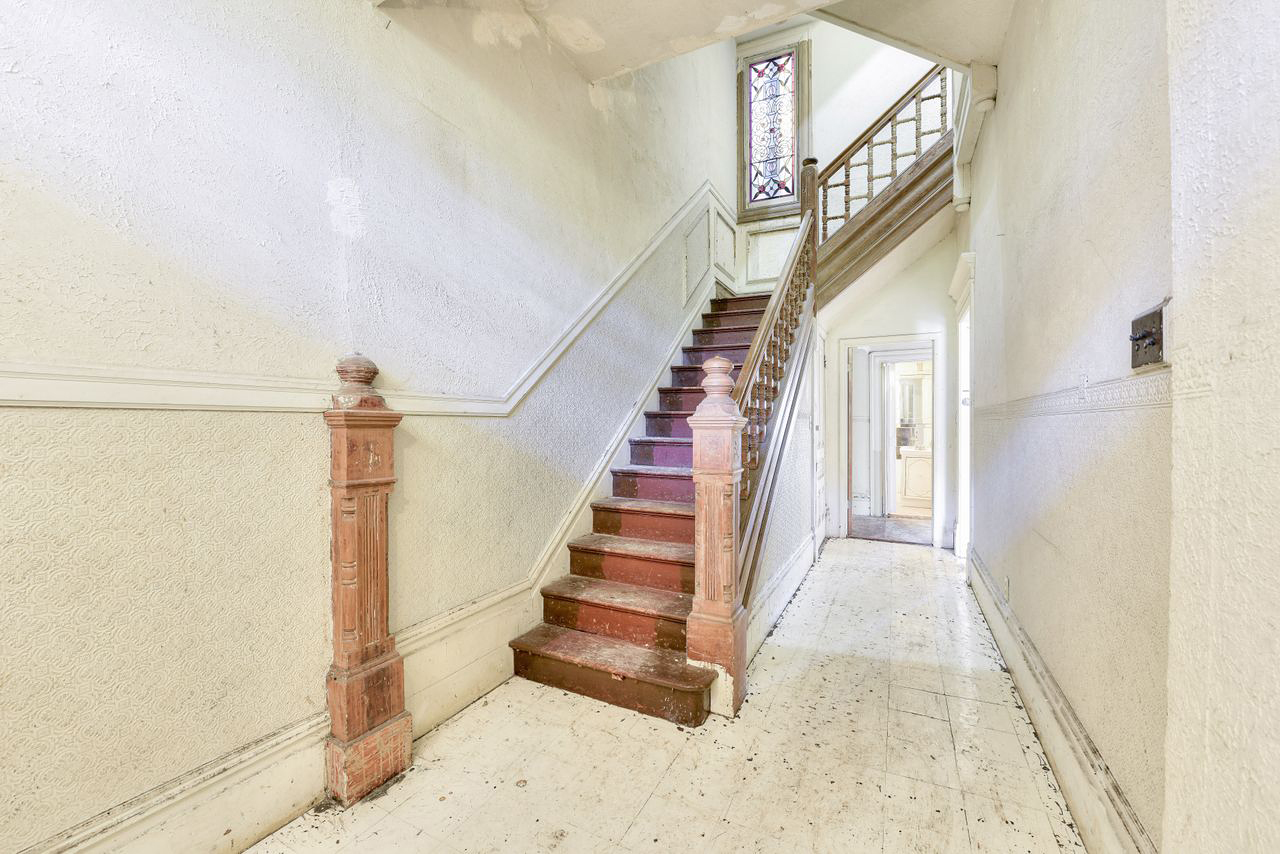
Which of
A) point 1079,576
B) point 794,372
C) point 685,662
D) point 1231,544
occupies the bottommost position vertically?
point 685,662

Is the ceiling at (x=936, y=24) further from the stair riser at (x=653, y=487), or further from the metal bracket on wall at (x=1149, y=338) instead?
the stair riser at (x=653, y=487)

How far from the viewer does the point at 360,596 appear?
5.03ft

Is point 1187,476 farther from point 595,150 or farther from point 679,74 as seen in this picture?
point 679,74

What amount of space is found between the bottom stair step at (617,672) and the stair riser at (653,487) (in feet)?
2.82

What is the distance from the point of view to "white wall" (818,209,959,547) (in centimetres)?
417

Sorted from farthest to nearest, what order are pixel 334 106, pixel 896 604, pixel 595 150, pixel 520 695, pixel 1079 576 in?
pixel 896 604 → pixel 595 150 → pixel 520 695 → pixel 334 106 → pixel 1079 576

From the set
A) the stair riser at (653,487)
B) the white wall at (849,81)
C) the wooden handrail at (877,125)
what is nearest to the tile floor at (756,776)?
the stair riser at (653,487)

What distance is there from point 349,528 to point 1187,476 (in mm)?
1755

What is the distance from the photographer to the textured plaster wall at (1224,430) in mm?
470

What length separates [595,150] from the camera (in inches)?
112

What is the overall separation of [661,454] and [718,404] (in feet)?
3.81

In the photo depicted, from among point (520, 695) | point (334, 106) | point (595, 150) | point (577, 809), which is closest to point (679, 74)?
point (595, 150)

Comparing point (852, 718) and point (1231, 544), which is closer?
point (1231, 544)

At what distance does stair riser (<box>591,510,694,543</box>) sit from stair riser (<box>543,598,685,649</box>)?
0.48m
